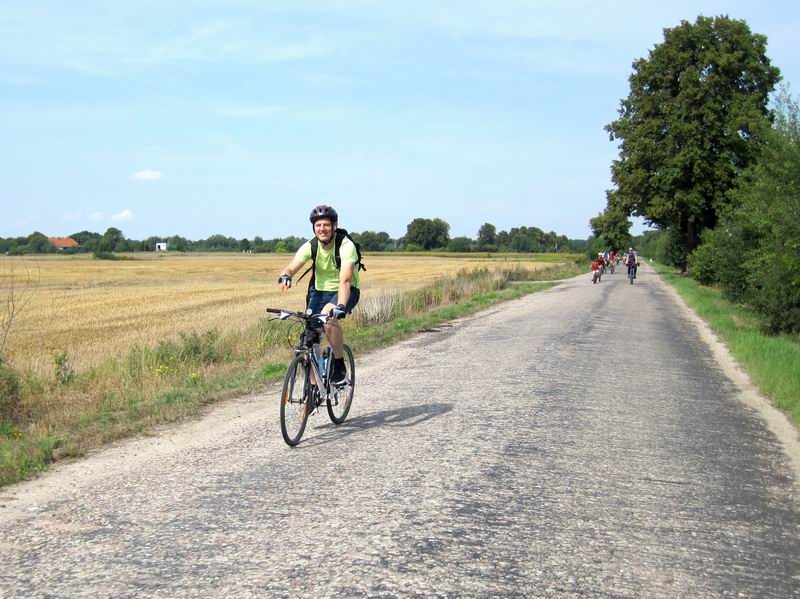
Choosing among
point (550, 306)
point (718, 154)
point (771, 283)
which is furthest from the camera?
point (718, 154)

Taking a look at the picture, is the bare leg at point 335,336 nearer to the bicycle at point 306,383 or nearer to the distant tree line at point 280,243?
the bicycle at point 306,383

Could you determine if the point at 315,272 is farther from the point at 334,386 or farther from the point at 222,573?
the point at 222,573

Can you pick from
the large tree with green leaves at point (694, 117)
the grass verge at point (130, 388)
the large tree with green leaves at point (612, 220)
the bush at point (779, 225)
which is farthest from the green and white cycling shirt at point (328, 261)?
the large tree with green leaves at point (612, 220)

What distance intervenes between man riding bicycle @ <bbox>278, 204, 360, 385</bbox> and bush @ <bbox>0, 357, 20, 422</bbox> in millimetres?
3624

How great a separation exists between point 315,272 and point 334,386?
1.12 m

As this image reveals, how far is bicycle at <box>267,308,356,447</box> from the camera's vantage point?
6.81m

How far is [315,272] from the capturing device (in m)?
7.44

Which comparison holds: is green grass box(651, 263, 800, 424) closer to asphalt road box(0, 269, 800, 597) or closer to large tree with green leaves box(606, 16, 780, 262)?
asphalt road box(0, 269, 800, 597)

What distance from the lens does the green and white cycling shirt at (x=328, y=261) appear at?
23.3ft

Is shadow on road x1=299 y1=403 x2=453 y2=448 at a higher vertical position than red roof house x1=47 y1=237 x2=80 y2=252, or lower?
lower

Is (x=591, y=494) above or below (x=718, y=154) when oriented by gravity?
below

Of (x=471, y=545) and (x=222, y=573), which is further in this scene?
(x=471, y=545)

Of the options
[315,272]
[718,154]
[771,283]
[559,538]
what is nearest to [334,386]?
[315,272]

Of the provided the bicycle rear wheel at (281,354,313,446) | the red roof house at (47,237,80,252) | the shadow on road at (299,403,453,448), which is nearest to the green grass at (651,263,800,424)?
the shadow on road at (299,403,453,448)
